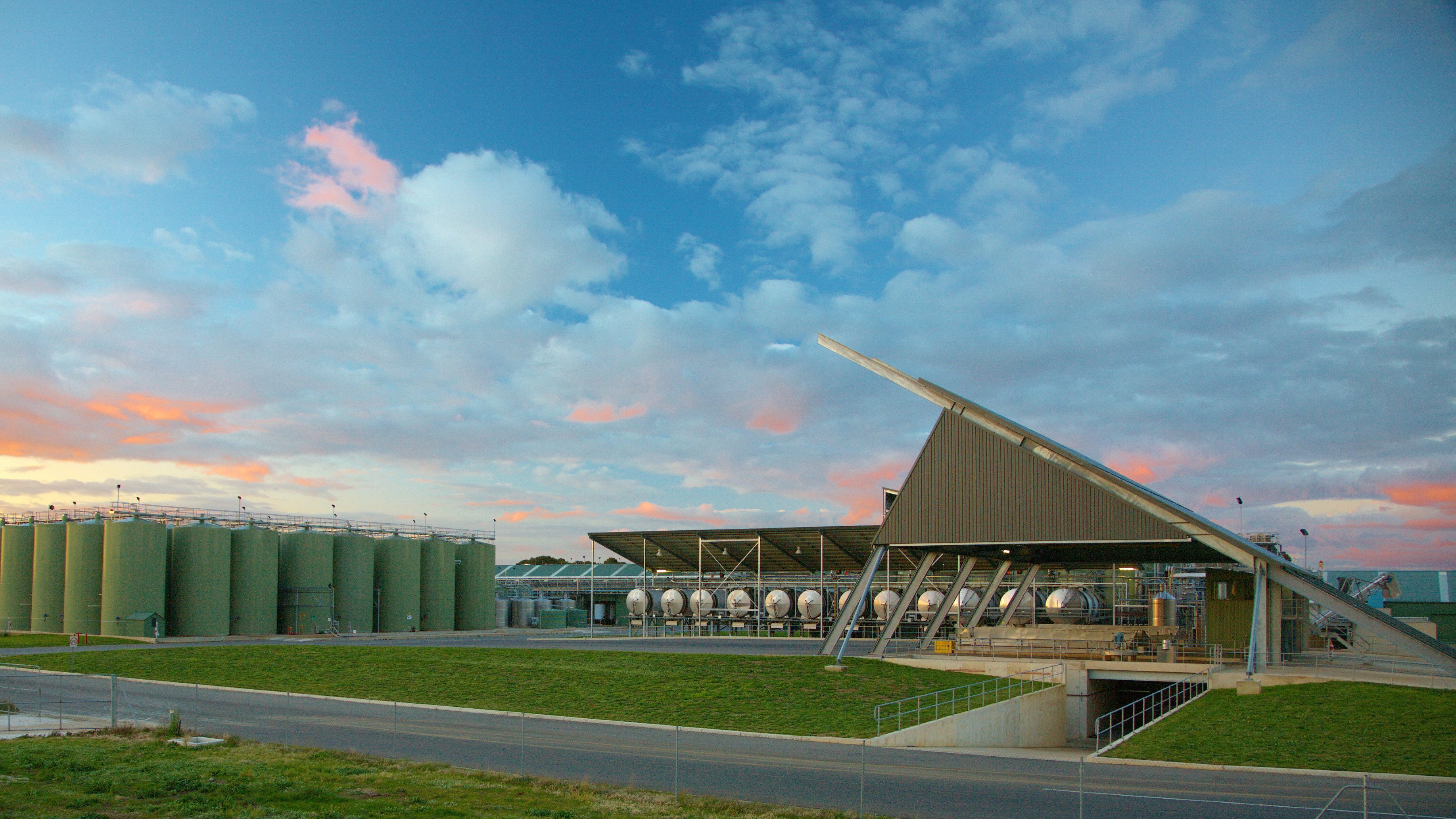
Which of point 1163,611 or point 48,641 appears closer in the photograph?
point 1163,611

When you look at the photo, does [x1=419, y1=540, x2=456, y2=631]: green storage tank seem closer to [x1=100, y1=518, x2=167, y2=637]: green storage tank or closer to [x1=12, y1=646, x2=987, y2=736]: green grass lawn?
[x1=100, y1=518, x2=167, y2=637]: green storage tank

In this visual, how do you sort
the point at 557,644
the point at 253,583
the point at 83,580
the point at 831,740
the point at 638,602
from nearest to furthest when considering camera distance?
the point at 831,740, the point at 557,644, the point at 83,580, the point at 253,583, the point at 638,602

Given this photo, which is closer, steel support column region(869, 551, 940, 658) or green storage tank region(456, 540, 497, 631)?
steel support column region(869, 551, 940, 658)

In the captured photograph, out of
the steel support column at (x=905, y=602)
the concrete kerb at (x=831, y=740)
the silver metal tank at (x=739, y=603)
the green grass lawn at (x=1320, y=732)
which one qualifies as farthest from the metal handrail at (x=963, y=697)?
the silver metal tank at (x=739, y=603)

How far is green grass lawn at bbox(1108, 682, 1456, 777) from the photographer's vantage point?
2198 centimetres

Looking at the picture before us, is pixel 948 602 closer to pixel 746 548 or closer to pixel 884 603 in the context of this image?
pixel 884 603

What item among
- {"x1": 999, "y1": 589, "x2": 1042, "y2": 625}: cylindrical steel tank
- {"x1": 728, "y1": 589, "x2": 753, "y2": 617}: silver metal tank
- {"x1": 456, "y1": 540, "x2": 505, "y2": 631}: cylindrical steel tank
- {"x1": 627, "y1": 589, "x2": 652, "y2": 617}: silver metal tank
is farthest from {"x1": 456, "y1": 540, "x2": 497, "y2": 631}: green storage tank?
{"x1": 999, "y1": 589, "x2": 1042, "y2": 625}: cylindrical steel tank

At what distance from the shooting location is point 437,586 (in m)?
84.4

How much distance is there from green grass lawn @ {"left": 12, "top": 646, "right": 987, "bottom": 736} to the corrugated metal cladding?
5.87 m

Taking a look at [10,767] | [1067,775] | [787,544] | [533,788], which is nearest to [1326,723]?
[1067,775]

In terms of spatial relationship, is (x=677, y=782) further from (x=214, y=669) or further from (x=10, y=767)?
(x=214, y=669)

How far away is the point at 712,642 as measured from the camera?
57.8 m

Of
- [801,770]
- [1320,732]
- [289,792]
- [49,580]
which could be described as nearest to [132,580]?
[49,580]

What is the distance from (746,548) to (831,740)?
170 ft
